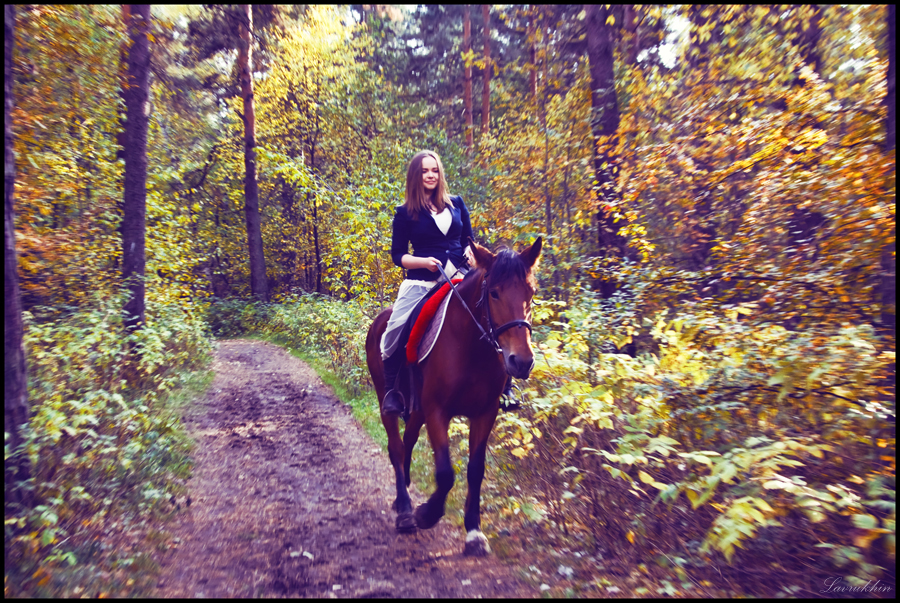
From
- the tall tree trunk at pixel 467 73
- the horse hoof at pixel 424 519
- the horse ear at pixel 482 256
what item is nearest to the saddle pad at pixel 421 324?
the horse ear at pixel 482 256

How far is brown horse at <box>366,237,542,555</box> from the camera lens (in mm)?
3576

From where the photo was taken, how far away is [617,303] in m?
6.23

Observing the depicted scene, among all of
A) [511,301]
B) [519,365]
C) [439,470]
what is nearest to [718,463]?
[519,365]

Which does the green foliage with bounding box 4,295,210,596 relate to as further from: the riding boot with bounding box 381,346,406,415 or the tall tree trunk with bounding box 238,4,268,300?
the tall tree trunk with bounding box 238,4,268,300

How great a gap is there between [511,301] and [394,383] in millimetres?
1830

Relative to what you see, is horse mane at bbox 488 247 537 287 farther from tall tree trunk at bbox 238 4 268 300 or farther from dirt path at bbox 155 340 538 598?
tall tree trunk at bbox 238 4 268 300

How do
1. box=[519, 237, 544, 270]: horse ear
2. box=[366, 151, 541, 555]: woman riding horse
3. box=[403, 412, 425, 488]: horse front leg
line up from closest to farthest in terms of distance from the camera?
box=[366, 151, 541, 555]: woman riding horse → box=[519, 237, 544, 270]: horse ear → box=[403, 412, 425, 488]: horse front leg

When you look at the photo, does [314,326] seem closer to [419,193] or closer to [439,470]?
[419,193]

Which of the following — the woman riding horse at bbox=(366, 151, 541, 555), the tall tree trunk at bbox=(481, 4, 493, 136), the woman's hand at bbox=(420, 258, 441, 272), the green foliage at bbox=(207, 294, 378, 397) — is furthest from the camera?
the tall tree trunk at bbox=(481, 4, 493, 136)

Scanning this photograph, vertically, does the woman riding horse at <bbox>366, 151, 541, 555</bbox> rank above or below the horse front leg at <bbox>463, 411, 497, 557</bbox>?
above

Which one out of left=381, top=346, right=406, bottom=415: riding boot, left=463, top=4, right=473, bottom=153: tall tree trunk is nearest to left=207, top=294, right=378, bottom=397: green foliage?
left=381, top=346, right=406, bottom=415: riding boot

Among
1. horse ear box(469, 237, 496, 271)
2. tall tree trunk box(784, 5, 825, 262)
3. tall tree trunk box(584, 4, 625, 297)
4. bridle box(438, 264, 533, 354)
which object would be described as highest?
tall tree trunk box(584, 4, 625, 297)

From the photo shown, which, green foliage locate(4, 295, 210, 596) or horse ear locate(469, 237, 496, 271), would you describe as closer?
green foliage locate(4, 295, 210, 596)

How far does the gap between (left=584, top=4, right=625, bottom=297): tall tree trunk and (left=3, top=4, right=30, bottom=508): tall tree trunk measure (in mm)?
7180
